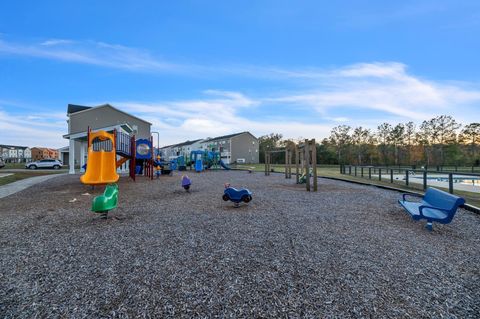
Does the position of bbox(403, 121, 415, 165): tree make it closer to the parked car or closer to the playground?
the playground

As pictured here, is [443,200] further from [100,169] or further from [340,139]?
[340,139]

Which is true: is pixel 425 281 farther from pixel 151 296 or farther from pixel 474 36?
pixel 474 36

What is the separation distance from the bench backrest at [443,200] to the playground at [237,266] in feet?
1.62

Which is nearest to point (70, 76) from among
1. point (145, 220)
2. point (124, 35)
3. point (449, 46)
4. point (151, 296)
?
point (124, 35)

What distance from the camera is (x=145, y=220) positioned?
5.55 m

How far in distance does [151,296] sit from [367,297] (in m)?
2.19

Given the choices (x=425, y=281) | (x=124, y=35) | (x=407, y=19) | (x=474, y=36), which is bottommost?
(x=425, y=281)

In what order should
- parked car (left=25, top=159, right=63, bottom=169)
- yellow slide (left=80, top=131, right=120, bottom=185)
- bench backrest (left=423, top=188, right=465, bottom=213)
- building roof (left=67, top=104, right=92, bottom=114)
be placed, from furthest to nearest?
building roof (left=67, top=104, right=92, bottom=114)
parked car (left=25, top=159, right=63, bottom=169)
yellow slide (left=80, top=131, right=120, bottom=185)
bench backrest (left=423, top=188, right=465, bottom=213)

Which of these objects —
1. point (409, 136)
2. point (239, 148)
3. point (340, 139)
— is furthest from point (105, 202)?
point (409, 136)

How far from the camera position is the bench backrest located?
451 cm

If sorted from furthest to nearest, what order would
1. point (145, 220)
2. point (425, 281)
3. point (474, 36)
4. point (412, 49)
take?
1. point (412, 49)
2. point (474, 36)
3. point (145, 220)
4. point (425, 281)

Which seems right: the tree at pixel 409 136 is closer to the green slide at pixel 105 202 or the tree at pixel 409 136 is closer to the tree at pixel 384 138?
the tree at pixel 384 138

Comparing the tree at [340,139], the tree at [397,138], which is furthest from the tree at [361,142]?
the tree at [397,138]

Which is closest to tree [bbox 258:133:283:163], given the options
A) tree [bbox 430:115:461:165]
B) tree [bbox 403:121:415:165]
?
tree [bbox 403:121:415:165]
